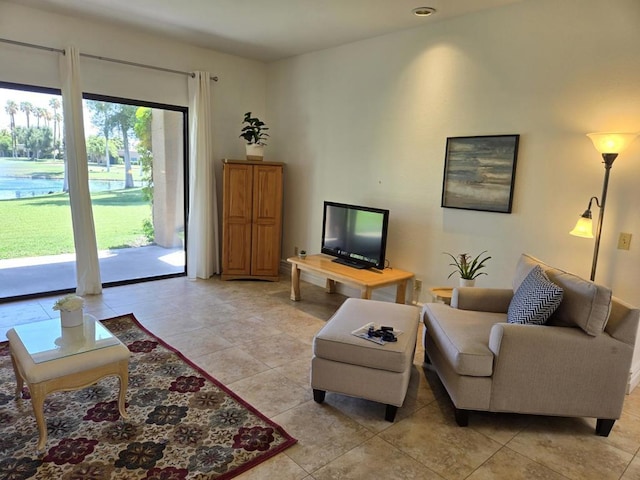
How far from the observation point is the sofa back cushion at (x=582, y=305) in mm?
2246

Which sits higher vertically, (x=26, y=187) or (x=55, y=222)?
(x=26, y=187)

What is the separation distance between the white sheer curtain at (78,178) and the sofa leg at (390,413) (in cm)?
351

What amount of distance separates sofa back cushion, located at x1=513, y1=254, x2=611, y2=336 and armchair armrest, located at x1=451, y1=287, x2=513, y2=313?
0.43 m

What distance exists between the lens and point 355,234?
443cm

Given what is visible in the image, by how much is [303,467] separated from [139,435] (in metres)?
0.89

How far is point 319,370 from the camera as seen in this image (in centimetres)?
253

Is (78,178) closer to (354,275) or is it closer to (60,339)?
(60,339)

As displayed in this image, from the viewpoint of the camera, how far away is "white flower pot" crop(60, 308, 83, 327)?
7.93 ft

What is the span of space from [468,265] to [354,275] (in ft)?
3.36

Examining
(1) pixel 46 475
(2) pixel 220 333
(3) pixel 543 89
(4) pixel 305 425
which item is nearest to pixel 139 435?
(1) pixel 46 475

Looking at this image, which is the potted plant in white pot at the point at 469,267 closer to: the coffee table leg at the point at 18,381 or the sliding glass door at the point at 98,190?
the coffee table leg at the point at 18,381

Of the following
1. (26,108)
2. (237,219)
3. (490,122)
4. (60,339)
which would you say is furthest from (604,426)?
(26,108)

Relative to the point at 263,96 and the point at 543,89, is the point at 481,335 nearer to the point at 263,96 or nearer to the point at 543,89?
the point at 543,89

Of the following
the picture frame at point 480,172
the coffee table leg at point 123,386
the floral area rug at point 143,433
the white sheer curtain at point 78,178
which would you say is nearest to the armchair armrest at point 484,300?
the picture frame at point 480,172
